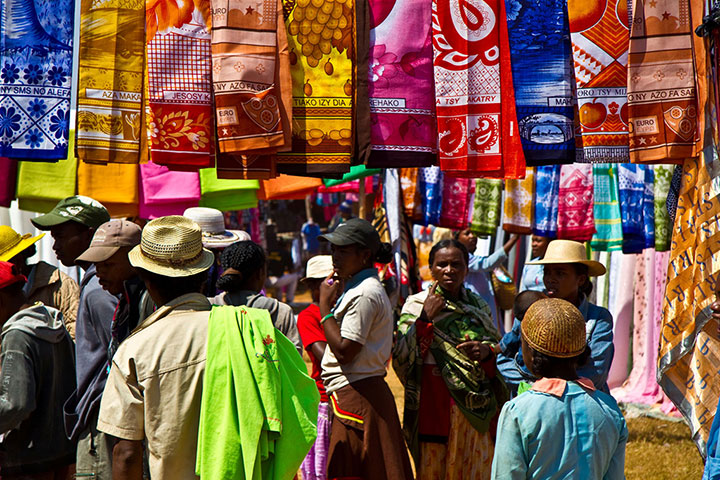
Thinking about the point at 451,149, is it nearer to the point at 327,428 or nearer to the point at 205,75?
the point at 205,75

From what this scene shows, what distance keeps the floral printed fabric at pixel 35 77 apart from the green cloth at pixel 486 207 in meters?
3.85

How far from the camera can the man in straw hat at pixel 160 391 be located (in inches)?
102

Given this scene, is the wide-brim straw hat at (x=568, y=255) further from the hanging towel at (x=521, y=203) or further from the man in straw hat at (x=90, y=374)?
the man in straw hat at (x=90, y=374)

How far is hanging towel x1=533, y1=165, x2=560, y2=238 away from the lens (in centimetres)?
620

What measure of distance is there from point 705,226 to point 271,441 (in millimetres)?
2048

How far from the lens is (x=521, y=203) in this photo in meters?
6.31

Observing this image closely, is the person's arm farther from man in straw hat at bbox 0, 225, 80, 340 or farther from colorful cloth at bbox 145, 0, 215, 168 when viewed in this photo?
man in straw hat at bbox 0, 225, 80, 340

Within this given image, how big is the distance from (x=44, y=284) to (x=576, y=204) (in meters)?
3.92

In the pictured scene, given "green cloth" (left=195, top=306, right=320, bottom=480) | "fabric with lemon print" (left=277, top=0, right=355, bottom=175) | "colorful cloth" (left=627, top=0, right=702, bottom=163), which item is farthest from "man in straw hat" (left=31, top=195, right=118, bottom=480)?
"colorful cloth" (left=627, top=0, right=702, bottom=163)

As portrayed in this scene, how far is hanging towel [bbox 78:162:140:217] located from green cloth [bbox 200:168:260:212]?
1.77ft

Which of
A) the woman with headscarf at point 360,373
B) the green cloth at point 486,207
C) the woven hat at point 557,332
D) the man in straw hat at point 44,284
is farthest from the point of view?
the green cloth at point 486,207

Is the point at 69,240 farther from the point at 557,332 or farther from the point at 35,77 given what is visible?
the point at 557,332

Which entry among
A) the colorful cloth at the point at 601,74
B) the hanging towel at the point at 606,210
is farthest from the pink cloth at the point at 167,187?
the colorful cloth at the point at 601,74

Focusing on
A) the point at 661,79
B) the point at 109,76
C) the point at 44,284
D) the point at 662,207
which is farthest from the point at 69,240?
the point at 662,207
